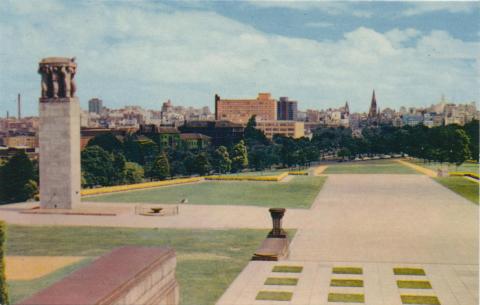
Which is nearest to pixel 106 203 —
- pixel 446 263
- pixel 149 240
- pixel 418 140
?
pixel 149 240

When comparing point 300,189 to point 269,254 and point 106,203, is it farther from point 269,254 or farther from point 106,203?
point 269,254

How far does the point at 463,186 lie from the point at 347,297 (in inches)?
1568

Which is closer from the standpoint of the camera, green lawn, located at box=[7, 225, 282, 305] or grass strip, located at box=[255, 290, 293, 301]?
grass strip, located at box=[255, 290, 293, 301]

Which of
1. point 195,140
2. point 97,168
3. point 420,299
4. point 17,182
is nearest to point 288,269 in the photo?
point 420,299

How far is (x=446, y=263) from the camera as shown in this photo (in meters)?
22.1

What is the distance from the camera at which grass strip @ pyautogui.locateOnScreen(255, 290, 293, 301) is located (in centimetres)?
1713

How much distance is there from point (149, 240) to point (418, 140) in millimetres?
82940

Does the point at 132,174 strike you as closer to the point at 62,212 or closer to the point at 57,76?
the point at 57,76

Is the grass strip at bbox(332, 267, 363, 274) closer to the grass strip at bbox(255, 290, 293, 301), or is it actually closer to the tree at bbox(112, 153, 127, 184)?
the grass strip at bbox(255, 290, 293, 301)

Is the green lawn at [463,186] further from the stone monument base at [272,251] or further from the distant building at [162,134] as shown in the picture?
the distant building at [162,134]

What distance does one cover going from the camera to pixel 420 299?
17.2 metres

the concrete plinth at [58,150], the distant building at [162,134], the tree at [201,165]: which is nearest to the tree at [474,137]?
the tree at [201,165]

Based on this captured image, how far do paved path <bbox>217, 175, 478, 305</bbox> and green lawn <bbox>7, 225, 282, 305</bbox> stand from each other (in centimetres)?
96

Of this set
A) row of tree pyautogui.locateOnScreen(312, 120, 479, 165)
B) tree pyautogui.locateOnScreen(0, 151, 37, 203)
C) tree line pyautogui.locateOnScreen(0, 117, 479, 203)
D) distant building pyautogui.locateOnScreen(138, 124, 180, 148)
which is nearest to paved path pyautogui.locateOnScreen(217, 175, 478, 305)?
tree pyautogui.locateOnScreen(0, 151, 37, 203)
